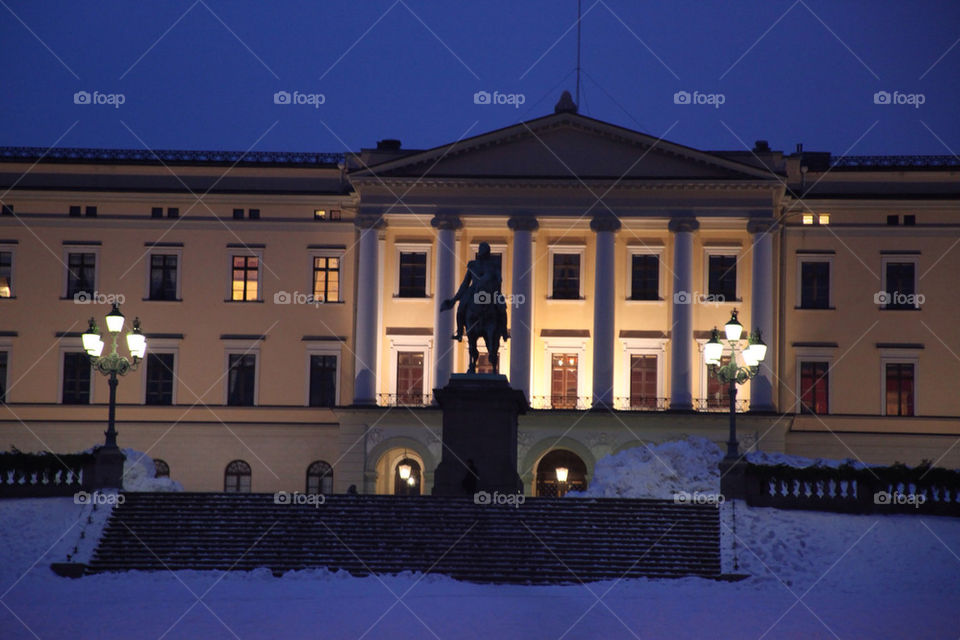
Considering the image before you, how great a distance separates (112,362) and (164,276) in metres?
22.6

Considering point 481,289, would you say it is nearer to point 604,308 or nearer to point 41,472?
point 41,472

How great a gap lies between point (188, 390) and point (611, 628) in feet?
113

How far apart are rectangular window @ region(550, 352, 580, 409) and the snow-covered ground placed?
21.2 metres

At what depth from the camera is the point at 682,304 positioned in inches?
2173

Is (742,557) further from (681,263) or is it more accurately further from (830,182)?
(830,182)

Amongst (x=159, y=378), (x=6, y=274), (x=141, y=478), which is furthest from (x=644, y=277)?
(x=6, y=274)

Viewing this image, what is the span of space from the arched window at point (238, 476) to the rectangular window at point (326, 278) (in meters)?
6.68

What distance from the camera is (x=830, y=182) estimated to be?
57406mm

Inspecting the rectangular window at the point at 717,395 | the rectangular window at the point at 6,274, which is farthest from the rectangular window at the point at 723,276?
the rectangular window at the point at 6,274

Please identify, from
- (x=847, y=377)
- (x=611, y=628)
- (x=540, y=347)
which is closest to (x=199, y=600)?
(x=611, y=628)

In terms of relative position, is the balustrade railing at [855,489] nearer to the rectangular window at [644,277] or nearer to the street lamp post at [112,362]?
the street lamp post at [112,362]

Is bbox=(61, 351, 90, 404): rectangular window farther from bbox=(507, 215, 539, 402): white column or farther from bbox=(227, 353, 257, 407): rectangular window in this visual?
bbox=(507, 215, 539, 402): white column

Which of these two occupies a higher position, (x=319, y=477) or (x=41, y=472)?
(x=41, y=472)

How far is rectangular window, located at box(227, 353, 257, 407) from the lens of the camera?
57.0 meters
